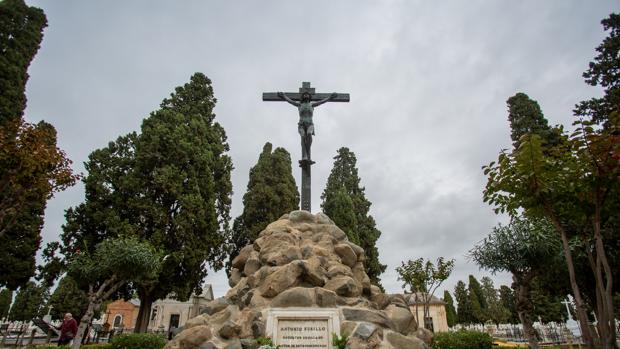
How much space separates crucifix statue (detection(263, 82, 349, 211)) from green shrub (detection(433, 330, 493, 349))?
6.55 metres

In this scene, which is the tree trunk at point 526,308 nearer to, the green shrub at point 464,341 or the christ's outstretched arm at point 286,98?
the green shrub at point 464,341

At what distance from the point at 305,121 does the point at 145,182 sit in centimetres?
995

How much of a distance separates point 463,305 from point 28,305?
62549 mm

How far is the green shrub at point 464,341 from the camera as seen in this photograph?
11.6 m

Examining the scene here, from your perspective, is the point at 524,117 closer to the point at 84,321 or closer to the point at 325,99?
the point at 325,99

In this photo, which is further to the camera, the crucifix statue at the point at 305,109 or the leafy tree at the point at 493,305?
the leafy tree at the point at 493,305

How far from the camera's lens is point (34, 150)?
921cm

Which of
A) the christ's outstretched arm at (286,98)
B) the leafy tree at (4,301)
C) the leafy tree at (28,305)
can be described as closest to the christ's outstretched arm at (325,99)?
the christ's outstretched arm at (286,98)

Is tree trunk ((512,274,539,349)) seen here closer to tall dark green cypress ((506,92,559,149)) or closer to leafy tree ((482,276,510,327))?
tall dark green cypress ((506,92,559,149))

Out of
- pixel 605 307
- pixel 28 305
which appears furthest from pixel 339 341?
pixel 28 305

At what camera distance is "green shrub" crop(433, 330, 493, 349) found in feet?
37.9

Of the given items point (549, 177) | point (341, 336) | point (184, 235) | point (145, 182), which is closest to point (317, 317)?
point (341, 336)

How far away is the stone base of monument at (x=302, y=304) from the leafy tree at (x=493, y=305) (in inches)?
1628

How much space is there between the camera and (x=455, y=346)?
1152 centimetres
